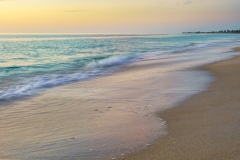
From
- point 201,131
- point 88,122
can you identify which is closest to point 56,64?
point 88,122

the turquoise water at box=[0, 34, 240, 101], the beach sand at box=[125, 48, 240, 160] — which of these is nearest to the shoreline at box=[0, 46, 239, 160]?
the beach sand at box=[125, 48, 240, 160]

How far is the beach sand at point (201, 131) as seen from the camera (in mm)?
3941

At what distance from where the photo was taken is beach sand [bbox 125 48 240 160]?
394 centimetres

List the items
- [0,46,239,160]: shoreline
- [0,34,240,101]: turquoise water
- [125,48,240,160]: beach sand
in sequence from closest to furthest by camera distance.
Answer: [125,48,240,160]: beach sand, [0,46,239,160]: shoreline, [0,34,240,101]: turquoise water

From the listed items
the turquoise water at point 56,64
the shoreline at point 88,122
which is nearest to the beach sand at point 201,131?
the shoreline at point 88,122

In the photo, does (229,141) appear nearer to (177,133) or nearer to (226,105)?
(177,133)

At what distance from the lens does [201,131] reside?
4836mm

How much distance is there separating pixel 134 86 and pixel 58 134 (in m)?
5.18

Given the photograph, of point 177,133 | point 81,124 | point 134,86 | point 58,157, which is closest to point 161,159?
point 177,133

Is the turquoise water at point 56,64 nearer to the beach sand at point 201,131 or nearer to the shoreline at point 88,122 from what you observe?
the shoreline at point 88,122

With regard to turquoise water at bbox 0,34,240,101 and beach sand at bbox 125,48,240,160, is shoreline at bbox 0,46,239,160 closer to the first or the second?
beach sand at bbox 125,48,240,160

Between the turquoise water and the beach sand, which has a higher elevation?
the beach sand

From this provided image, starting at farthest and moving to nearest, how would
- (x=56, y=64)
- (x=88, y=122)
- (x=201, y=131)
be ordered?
1. (x=56, y=64)
2. (x=88, y=122)
3. (x=201, y=131)

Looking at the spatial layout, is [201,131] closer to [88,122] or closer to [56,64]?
[88,122]
